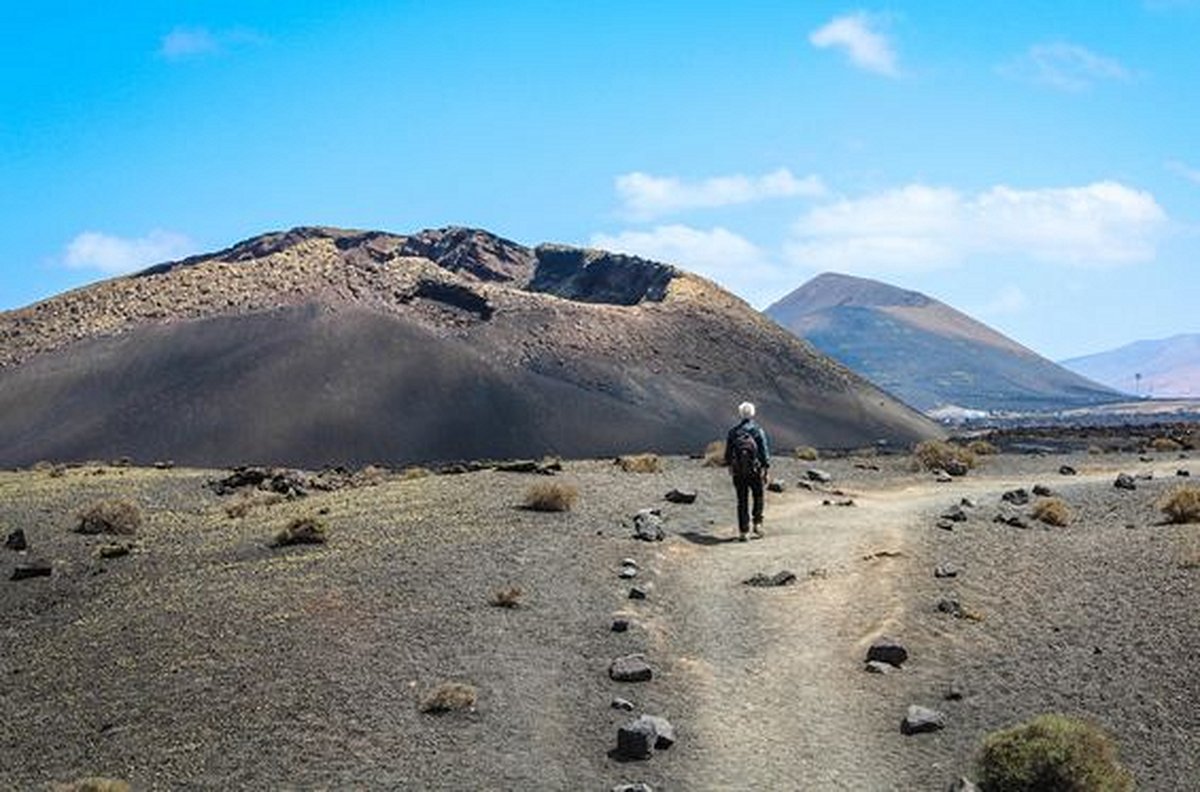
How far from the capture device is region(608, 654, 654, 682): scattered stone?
495 inches

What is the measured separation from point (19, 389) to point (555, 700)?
274ft

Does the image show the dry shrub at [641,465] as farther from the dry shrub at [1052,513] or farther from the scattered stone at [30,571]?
the scattered stone at [30,571]

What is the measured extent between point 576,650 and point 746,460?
25.1ft

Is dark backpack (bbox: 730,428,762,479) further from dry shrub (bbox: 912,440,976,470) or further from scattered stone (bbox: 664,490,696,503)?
dry shrub (bbox: 912,440,976,470)

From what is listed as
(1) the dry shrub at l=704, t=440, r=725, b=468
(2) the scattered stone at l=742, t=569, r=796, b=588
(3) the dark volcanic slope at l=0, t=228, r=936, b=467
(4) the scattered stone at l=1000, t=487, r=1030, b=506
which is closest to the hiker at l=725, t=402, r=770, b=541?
(2) the scattered stone at l=742, t=569, r=796, b=588

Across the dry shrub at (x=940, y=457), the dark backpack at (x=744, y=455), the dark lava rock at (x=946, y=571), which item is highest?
the dark backpack at (x=744, y=455)

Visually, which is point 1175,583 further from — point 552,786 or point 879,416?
point 879,416

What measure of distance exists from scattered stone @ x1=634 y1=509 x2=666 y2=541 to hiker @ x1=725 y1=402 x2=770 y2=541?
5.01ft

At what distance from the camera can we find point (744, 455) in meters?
20.4

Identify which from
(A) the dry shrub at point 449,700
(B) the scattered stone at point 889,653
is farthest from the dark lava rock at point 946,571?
(A) the dry shrub at point 449,700

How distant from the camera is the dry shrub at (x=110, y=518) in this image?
24.4 m

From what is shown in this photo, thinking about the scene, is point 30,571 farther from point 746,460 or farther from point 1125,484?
point 1125,484

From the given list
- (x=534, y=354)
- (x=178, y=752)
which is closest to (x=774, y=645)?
(x=178, y=752)

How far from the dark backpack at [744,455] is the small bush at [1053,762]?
35.9ft
